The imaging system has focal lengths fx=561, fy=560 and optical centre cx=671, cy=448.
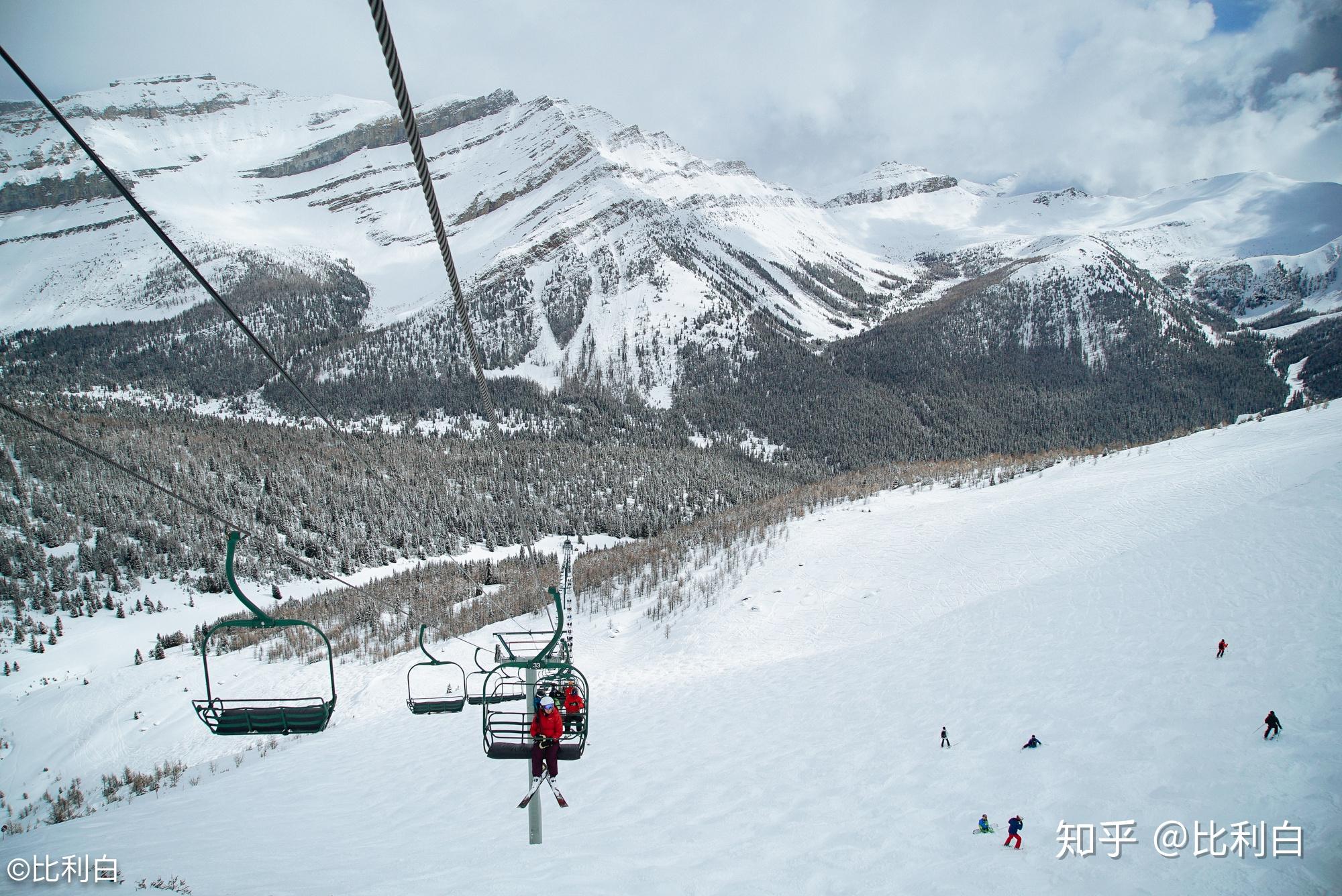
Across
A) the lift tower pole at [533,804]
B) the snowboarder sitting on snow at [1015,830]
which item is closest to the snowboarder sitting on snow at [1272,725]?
the snowboarder sitting on snow at [1015,830]

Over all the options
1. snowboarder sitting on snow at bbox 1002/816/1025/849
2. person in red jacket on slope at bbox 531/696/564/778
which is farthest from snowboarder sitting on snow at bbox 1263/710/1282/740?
person in red jacket on slope at bbox 531/696/564/778

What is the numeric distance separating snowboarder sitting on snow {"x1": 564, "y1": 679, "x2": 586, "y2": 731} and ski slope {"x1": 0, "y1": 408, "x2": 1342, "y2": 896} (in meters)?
3.12

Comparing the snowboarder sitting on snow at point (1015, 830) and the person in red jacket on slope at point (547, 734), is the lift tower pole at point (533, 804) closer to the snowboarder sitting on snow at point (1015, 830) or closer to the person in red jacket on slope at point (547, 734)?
the person in red jacket on slope at point (547, 734)

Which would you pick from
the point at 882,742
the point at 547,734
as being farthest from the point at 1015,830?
the point at 547,734

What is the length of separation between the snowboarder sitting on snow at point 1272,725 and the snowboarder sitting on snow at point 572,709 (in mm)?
14142

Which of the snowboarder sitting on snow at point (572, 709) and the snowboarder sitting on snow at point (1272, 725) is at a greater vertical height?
the snowboarder sitting on snow at point (572, 709)

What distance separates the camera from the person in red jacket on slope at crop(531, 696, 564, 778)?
868 cm

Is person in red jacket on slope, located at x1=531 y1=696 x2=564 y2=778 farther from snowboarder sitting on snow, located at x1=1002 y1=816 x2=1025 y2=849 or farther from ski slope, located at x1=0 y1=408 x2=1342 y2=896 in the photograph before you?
snowboarder sitting on snow, located at x1=1002 y1=816 x2=1025 y2=849

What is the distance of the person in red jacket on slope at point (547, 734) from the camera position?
8680mm

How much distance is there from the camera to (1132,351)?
6122 inches

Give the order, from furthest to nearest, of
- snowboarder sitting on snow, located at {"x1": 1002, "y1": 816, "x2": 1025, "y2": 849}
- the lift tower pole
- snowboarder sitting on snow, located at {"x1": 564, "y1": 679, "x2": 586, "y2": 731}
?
snowboarder sitting on snow, located at {"x1": 1002, "y1": 816, "x2": 1025, "y2": 849}
the lift tower pole
snowboarder sitting on snow, located at {"x1": 564, "y1": 679, "x2": 586, "y2": 731}

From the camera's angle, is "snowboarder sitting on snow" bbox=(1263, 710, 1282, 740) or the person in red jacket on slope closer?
the person in red jacket on slope

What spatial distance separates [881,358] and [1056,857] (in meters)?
174

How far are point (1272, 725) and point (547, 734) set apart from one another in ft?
49.2
